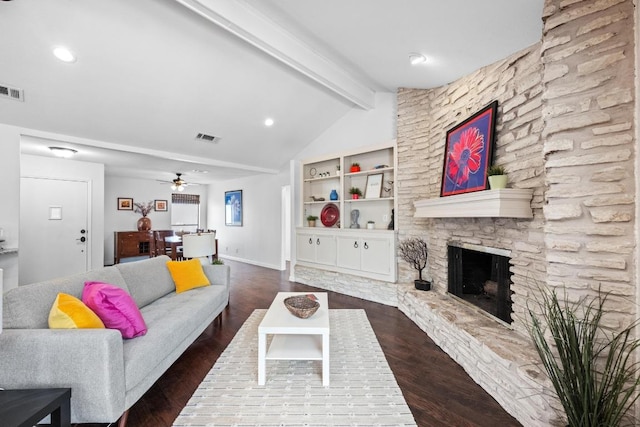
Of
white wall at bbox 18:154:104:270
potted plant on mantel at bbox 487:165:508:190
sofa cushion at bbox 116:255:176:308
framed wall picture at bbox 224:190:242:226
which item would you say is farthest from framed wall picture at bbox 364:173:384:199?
white wall at bbox 18:154:104:270

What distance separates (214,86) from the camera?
3.58 m

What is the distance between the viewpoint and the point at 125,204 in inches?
293

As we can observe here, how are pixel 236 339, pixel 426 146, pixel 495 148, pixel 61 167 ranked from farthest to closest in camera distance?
pixel 61 167 → pixel 426 146 → pixel 236 339 → pixel 495 148

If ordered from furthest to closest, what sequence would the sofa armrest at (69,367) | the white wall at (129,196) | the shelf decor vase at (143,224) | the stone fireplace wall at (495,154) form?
1. the shelf decor vase at (143,224)
2. the white wall at (129,196)
3. the stone fireplace wall at (495,154)
4. the sofa armrest at (69,367)

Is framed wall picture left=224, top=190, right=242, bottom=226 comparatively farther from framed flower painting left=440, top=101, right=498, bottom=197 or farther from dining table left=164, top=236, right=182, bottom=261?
framed flower painting left=440, top=101, right=498, bottom=197

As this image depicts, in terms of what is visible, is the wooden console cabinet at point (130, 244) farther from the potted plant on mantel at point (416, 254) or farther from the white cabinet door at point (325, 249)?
the potted plant on mantel at point (416, 254)

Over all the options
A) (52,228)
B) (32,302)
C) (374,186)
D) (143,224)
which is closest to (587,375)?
(32,302)

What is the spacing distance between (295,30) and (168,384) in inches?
128

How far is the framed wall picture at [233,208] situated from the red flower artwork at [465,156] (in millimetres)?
5790

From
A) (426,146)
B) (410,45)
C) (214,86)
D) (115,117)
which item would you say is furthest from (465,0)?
(115,117)

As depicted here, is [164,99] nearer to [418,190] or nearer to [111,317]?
[111,317]

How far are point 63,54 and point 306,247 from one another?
3.98 meters

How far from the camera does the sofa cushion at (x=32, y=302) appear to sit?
5.36ft

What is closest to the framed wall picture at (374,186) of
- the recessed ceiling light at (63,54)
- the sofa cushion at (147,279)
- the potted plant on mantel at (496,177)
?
the potted plant on mantel at (496,177)
